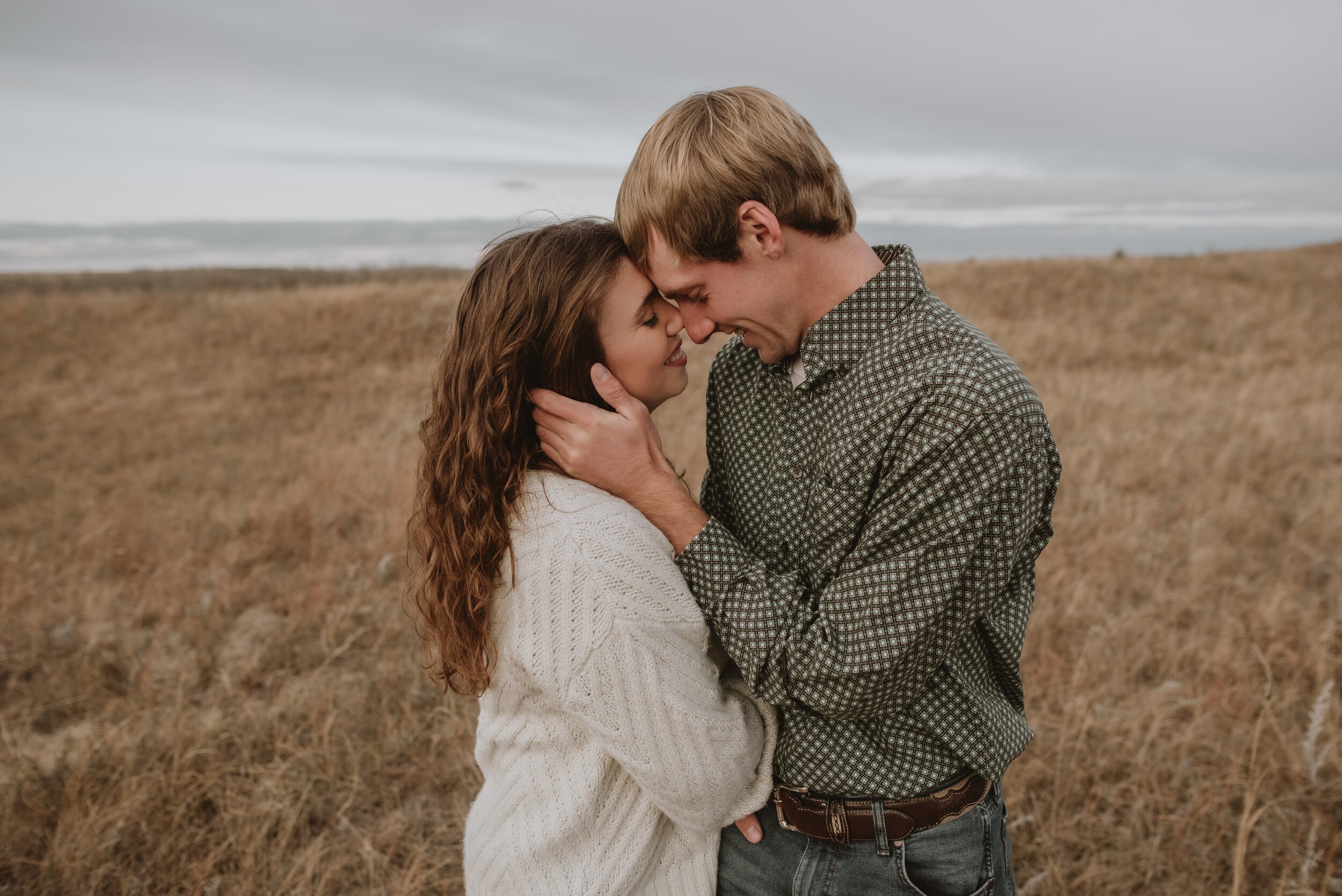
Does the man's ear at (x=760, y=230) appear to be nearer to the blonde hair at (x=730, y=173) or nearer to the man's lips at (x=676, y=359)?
the blonde hair at (x=730, y=173)

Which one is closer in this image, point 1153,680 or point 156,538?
point 1153,680

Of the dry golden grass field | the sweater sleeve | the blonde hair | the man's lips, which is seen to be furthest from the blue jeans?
the dry golden grass field

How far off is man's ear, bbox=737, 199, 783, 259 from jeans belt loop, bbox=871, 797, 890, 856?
121 centimetres

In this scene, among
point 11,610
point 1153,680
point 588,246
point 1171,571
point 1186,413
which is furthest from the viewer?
point 1186,413

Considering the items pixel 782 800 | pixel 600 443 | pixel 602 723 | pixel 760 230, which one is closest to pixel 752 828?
pixel 782 800

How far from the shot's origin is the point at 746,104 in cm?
174

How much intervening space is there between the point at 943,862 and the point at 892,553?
2.41 feet

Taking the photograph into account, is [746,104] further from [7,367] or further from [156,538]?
[7,367]

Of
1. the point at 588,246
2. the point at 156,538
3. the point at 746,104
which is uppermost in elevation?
the point at 746,104

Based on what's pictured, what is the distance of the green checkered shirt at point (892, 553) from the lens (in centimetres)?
144

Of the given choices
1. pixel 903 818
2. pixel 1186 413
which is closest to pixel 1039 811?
pixel 903 818

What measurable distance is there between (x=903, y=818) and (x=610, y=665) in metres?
0.73

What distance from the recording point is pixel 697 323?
6.36 feet

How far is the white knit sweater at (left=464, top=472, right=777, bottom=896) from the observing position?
1.51 metres
